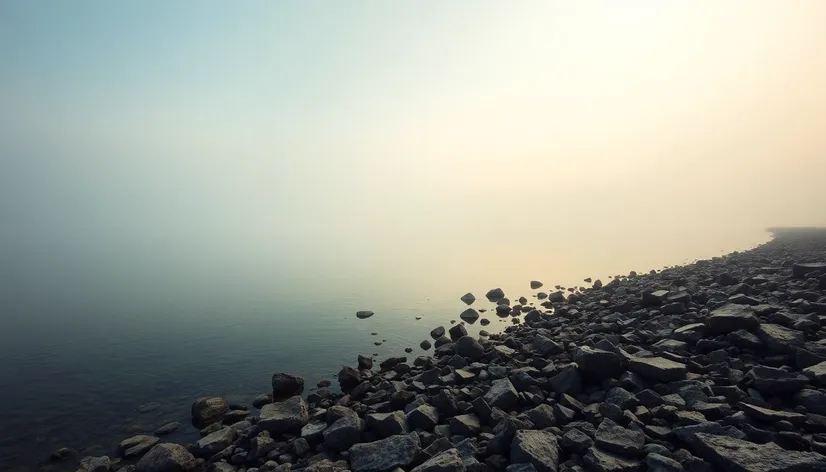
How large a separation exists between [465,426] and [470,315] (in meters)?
21.7

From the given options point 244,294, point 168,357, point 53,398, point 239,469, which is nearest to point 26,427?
point 53,398

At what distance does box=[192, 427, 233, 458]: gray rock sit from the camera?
11484 mm

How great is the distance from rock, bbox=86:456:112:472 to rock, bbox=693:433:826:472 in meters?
16.0

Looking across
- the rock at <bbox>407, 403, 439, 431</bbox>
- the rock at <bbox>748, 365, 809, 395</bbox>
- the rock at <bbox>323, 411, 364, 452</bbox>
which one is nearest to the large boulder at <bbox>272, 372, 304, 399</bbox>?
the rock at <bbox>323, 411, 364, 452</bbox>

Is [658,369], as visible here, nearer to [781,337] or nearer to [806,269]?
[781,337]

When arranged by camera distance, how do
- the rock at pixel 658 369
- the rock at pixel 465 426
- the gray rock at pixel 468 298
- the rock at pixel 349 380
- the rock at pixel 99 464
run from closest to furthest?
the rock at pixel 465 426 → the rock at pixel 658 369 → the rock at pixel 99 464 → the rock at pixel 349 380 → the gray rock at pixel 468 298

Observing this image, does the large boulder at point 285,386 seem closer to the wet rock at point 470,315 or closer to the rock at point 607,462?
the rock at point 607,462

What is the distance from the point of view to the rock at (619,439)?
7.21 m

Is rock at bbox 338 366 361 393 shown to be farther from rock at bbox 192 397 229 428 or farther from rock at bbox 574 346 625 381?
rock at bbox 574 346 625 381

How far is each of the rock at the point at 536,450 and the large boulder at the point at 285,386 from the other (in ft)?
38.6

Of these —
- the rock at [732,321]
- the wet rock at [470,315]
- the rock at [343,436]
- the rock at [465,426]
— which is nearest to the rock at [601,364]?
the rock at [465,426]

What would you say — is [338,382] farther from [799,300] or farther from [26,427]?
[799,300]

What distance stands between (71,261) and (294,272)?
49.6 meters

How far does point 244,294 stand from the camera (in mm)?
42031
